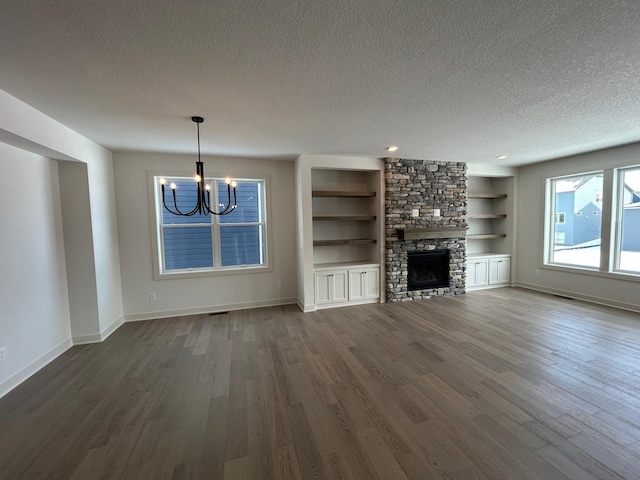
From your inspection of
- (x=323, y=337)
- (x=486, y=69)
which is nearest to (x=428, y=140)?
(x=486, y=69)

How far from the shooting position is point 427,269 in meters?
5.34

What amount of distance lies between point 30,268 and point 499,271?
7.80m

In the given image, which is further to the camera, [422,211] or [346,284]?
[422,211]

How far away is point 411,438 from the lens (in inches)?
71.4

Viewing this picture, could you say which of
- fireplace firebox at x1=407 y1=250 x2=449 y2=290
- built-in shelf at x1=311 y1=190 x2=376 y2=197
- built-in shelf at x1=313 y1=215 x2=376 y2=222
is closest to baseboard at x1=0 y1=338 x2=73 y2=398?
built-in shelf at x1=313 y1=215 x2=376 y2=222

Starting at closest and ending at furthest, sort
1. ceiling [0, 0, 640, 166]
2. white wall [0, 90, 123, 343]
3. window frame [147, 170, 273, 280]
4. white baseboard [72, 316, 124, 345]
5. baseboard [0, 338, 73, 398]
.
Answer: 1. ceiling [0, 0, 640, 166]
2. white wall [0, 90, 123, 343]
3. baseboard [0, 338, 73, 398]
4. white baseboard [72, 316, 124, 345]
5. window frame [147, 170, 273, 280]

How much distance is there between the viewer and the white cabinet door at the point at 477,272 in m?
5.62

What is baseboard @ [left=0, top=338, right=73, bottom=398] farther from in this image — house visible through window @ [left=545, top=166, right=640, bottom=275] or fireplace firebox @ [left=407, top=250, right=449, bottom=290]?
house visible through window @ [left=545, top=166, right=640, bottom=275]

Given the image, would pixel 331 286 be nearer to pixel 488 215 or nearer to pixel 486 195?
pixel 488 215

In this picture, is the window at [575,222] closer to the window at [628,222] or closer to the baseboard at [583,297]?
the window at [628,222]

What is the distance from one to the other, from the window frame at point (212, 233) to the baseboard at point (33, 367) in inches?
53.2

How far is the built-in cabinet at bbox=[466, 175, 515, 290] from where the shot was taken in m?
5.72

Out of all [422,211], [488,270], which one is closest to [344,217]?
[422,211]

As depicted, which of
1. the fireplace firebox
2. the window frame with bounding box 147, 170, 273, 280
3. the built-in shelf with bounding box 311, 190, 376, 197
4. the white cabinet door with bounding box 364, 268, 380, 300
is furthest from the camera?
the fireplace firebox
